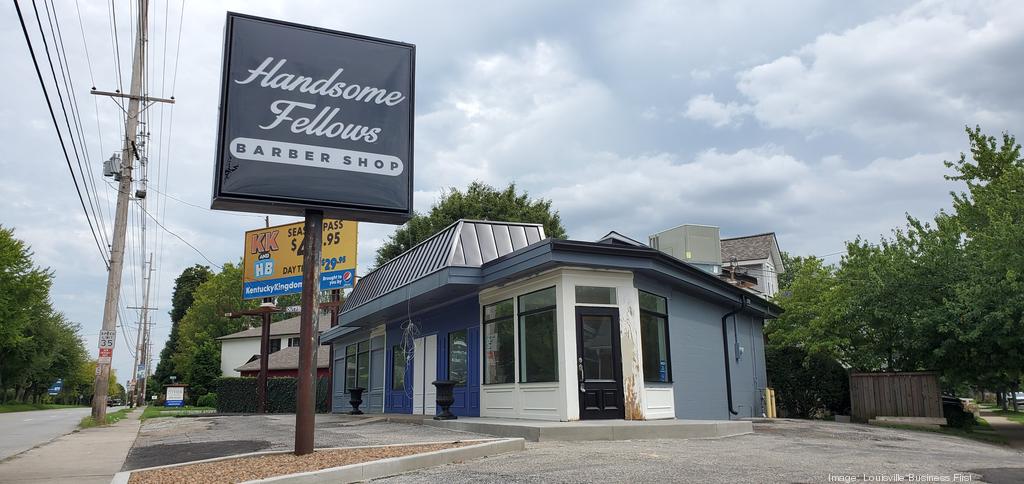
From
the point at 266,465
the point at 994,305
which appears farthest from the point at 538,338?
the point at 994,305

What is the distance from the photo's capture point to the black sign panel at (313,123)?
8250 millimetres

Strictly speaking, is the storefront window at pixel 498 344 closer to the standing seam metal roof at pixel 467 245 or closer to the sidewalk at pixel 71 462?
the standing seam metal roof at pixel 467 245

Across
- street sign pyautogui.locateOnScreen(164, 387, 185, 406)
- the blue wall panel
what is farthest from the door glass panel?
street sign pyautogui.locateOnScreen(164, 387, 185, 406)

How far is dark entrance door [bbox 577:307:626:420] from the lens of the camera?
12297mm

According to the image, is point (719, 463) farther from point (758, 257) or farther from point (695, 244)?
point (758, 257)

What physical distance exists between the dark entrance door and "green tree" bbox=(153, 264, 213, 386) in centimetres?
7612

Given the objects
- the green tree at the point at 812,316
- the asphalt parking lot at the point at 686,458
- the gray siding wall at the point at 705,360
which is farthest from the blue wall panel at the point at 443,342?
the green tree at the point at 812,316

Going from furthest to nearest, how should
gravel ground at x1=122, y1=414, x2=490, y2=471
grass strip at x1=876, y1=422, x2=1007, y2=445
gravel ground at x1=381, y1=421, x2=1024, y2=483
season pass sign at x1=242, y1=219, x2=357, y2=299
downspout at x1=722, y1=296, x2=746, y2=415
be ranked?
season pass sign at x1=242, y1=219, x2=357, y2=299
downspout at x1=722, y1=296, x2=746, y2=415
grass strip at x1=876, y1=422, x2=1007, y2=445
gravel ground at x1=122, y1=414, x2=490, y2=471
gravel ground at x1=381, y1=421, x2=1024, y2=483

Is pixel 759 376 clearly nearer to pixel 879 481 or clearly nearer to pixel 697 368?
pixel 697 368

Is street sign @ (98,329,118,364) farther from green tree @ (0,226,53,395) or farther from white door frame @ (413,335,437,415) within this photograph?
green tree @ (0,226,53,395)

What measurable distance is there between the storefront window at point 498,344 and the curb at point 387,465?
504 centimetres

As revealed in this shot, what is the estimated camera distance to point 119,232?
19141mm

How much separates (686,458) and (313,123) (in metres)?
6.10

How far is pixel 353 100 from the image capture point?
8.91 metres
